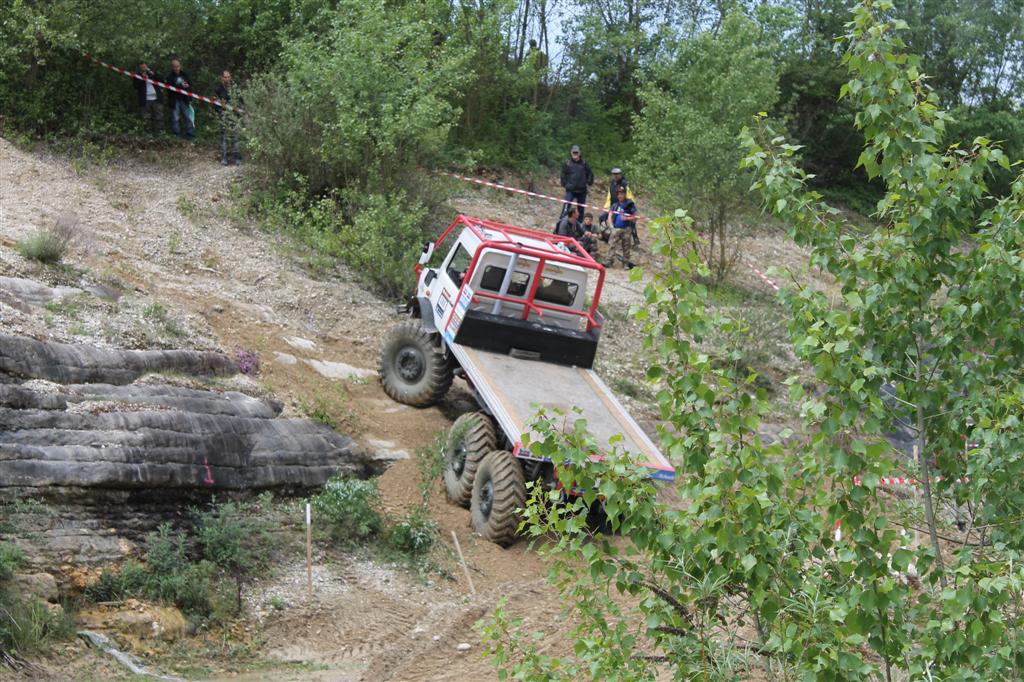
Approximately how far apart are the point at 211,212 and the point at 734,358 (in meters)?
15.7

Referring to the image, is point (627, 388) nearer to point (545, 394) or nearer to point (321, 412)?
point (545, 394)

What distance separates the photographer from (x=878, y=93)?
462 cm

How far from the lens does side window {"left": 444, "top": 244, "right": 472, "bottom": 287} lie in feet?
44.9

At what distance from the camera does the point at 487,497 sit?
38.8 ft

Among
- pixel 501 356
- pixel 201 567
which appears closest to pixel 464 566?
pixel 201 567

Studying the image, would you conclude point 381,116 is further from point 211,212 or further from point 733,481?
point 733,481

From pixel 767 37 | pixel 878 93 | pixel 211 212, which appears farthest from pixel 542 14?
pixel 878 93

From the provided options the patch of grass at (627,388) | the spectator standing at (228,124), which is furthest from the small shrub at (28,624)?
the spectator standing at (228,124)

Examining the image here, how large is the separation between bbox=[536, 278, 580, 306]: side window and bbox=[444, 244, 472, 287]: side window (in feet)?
3.11

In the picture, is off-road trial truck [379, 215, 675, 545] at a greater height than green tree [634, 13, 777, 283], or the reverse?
green tree [634, 13, 777, 283]

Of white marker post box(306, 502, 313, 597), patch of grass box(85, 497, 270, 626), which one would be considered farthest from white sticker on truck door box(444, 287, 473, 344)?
patch of grass box(85, 497, 270, 626)

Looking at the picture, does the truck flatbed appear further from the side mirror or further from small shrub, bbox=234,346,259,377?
small shrub, bbox=234,346,259,377

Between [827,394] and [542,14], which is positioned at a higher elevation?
[542,14]

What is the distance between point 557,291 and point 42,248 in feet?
19.9
